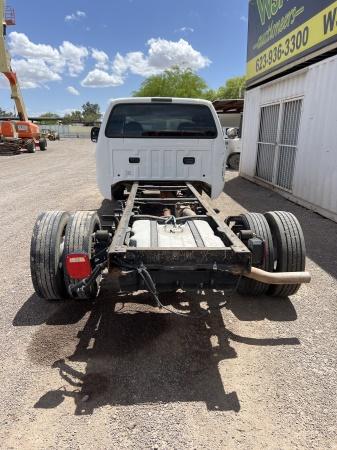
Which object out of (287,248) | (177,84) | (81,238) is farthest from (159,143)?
(177,84)

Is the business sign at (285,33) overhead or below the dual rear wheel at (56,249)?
overhead

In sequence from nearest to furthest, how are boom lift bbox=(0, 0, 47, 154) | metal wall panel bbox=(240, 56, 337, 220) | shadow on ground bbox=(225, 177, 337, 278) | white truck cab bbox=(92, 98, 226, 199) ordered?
shadow on ground bbox=(225, 177, 337, 278) < white truck cab bbox=(92, 98, 226, 199) < metal wall panel bbox=(240, 56, 337, 220) < boom lift bbox=(0, 0, 47, 154)

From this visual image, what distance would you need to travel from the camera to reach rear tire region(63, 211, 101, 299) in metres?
3.12

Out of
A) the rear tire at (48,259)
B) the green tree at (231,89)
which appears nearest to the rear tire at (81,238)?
the rear tire at (48,259)

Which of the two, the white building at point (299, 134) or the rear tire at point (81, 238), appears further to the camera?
the white building at point (299, 134)

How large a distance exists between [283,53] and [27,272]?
348 inches

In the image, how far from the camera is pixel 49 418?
2.21 m

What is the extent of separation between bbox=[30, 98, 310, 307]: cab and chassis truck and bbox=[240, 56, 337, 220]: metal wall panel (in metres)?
2.93

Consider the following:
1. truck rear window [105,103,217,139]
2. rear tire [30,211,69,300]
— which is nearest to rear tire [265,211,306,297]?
rear tire [30,211,69,300]

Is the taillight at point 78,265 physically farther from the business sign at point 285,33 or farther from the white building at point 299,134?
the business sign at point 285,33

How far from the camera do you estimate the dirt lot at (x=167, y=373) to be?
2.11m

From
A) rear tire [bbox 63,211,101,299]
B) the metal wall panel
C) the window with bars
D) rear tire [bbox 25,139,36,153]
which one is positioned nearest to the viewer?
rear tire [bbox 63,211,101,299]

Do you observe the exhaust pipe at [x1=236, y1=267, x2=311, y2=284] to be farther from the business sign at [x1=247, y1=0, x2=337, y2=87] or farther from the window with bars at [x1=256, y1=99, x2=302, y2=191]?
the window with bars at [x1=256, y1=99, x2=302, y2=191]

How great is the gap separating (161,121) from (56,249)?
10.4ft
